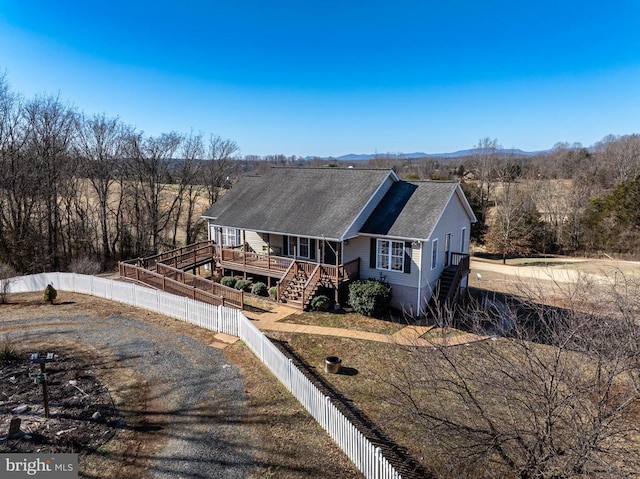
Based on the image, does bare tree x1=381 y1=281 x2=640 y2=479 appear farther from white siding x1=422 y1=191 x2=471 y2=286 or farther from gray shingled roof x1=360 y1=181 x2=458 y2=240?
white siding x1=422 y1=191 x2=471 y2=286

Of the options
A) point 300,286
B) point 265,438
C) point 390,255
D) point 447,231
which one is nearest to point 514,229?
point 447,231

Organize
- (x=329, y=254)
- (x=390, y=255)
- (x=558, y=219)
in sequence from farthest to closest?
1. (x=558, y=219)
2. (x=329, y=254)
3. (x=390, y=255)

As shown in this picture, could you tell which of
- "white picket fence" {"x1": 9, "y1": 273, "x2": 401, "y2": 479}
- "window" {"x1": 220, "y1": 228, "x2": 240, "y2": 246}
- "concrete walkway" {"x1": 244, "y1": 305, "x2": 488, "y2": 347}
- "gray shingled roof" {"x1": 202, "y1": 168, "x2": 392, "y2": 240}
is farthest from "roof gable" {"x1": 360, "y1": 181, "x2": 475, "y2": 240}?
"window" {"x1": 220, "y1": 228, "x2": 240, "y2": 246}

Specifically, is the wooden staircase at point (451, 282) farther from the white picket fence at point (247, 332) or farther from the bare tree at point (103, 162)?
the bare tree at point (103, 162)

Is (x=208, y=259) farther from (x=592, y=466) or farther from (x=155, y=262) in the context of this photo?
(x=592, y=466)

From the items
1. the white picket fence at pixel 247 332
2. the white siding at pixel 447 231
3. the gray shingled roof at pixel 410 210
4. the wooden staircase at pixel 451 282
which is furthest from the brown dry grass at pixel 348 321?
the gray shingled roof at pixel 410 210

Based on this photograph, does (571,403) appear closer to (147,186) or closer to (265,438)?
(265,438)
